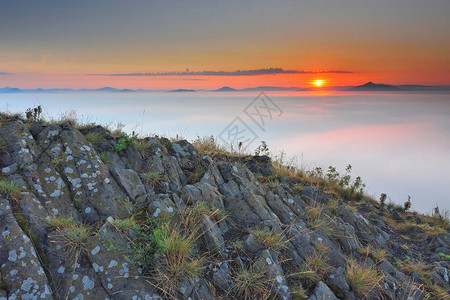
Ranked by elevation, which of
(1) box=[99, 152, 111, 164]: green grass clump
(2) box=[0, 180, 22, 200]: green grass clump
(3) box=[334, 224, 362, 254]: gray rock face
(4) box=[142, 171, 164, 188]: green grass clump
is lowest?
(3) box=[334, 224, 362, 254]: gray rock face

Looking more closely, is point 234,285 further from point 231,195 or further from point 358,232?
point 358,232

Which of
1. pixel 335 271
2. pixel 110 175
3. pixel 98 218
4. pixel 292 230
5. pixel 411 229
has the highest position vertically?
pixel 110 175

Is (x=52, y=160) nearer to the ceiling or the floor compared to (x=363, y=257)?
nearer to the ceiling

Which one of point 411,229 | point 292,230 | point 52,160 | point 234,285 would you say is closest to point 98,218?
point 52,160

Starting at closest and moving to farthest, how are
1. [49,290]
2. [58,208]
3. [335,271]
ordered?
[49,290]
[58,208]
[335,271]

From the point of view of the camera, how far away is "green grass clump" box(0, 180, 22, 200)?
5285 millimetres

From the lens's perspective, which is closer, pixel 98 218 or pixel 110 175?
pixel 98 218

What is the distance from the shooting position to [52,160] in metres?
6.52

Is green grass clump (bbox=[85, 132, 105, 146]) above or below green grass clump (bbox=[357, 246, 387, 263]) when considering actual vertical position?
above

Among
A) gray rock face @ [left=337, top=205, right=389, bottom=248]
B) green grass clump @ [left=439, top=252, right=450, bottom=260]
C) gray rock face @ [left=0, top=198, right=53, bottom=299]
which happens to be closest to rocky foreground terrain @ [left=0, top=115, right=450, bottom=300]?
gray rock face @ [left=0, top=198, right=53, bottom=299]

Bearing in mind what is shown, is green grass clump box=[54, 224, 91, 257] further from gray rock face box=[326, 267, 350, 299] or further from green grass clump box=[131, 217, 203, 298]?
gray rock face box=[326, 267, 350, 299]

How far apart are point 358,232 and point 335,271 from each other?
373cm

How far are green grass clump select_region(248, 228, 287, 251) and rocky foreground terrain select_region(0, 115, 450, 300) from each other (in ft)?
0.09

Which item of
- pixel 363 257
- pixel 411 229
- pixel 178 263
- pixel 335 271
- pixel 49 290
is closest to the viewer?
pixel 49 290
